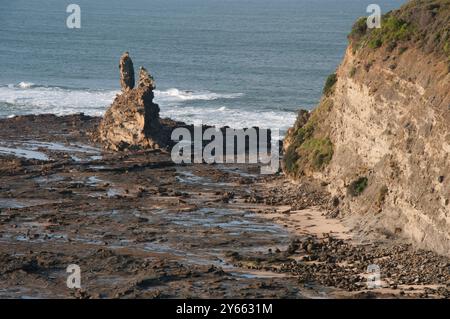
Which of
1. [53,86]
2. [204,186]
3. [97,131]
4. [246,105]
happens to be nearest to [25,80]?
[53,86]

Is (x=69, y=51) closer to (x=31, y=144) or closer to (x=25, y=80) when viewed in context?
(x=25, y=80)

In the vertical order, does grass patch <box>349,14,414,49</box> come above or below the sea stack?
above

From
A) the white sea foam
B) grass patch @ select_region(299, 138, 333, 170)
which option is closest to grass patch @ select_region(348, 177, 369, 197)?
grass patch @ select_region(299, 138, 333, 170)

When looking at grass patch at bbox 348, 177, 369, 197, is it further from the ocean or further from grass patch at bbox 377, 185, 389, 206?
the ocean

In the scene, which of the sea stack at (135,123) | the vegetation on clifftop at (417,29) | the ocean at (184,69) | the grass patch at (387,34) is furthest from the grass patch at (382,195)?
the ocean at (184,69)

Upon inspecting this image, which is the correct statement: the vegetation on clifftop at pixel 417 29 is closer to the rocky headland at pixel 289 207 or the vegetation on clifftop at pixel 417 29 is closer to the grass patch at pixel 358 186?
the rocky headland at pixel 289 207

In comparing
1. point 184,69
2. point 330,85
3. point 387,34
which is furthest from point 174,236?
point 184,69
